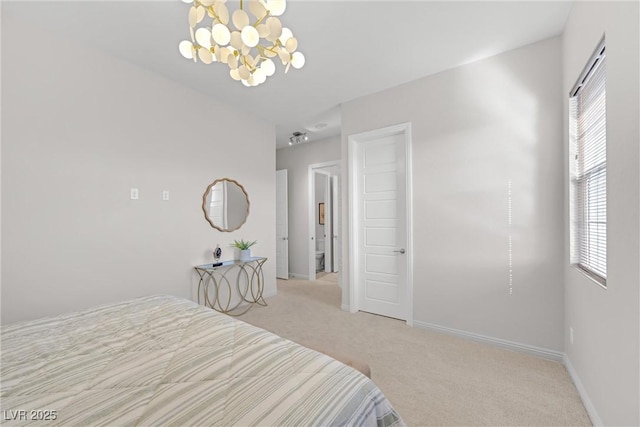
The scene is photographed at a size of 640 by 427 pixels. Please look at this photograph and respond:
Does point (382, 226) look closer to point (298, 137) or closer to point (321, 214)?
point (298, 137)

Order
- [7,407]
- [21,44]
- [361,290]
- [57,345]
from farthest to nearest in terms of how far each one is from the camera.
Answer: [361,290] < [21,44] < [57,345] < [7,407]

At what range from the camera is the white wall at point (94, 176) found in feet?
6.88

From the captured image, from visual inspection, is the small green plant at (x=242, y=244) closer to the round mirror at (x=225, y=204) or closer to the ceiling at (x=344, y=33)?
the round mirror at (x=225, y=204)

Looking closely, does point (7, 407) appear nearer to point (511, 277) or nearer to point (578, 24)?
point (511, 277)

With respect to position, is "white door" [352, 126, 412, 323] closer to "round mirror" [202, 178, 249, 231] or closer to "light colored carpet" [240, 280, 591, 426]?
"light colored carpet" [240, 280, 591, 426]

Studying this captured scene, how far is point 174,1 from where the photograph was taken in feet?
6.48

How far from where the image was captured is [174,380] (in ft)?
3.13

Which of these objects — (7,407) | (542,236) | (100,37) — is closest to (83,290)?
(7,407)

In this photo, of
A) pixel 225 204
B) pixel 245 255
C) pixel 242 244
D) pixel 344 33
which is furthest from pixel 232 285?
pixel 344 33

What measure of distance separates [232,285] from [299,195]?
2528 millimetres

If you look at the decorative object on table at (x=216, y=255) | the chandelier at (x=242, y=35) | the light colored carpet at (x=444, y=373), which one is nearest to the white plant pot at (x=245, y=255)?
the decorative object on table at (x=216, y=255)

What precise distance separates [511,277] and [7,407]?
3.18m

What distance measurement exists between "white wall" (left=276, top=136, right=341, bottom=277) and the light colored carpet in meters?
2.32

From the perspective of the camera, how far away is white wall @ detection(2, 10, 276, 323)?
2.10 metres
